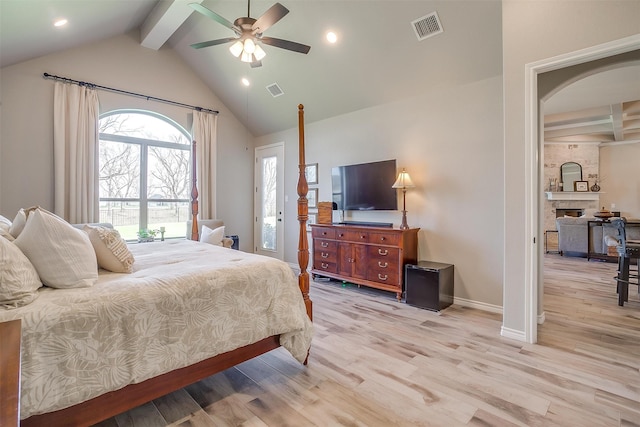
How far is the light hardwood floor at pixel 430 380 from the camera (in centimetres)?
172

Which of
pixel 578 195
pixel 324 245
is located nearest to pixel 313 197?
pixel 324 245

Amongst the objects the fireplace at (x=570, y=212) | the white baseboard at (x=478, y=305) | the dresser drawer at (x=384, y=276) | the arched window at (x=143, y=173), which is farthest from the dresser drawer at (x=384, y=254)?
the fireplace at (x=570, y=212)

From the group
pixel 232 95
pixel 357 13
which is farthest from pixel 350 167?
pixel 232 95

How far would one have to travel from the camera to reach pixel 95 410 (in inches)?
56.7

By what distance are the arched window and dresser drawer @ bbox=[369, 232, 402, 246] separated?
3.55 meters

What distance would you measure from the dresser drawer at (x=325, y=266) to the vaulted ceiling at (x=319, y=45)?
7.68 ft

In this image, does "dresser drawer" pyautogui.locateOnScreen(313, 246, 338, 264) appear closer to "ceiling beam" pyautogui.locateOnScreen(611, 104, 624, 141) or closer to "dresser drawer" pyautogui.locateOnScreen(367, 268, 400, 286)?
"dresser drawer" pyautogui.locateOnScreen(367, 268, 400, 286)

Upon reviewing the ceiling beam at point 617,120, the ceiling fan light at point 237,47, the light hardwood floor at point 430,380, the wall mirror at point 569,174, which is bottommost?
the light hardwood floor at point 430,380

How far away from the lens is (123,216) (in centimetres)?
497

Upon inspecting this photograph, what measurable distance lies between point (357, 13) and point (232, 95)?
3.01m

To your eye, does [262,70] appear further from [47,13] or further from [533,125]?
[533,125]

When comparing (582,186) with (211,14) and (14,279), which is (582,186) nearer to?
(211,14)

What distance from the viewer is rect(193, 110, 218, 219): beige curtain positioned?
5.51 meters

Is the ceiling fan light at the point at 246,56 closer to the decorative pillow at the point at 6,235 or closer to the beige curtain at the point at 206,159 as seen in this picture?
the decorative pillow at the point at 6,235
